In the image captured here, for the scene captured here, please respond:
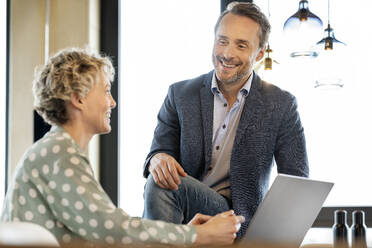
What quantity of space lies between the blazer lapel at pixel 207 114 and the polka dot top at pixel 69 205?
86cm

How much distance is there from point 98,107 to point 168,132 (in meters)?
0.71

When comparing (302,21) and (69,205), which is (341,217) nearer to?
(302,21)

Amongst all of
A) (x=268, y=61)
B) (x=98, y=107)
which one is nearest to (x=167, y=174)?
(x=98, y=107)

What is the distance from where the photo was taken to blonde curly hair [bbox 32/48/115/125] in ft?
6.07

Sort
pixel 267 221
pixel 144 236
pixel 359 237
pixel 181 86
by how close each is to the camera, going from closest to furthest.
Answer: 1. pixel 144 236
2. pixel 267 221
3. pixel 359 237
4. pixel 181 86

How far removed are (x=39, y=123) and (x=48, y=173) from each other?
2.12 m

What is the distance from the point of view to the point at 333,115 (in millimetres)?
3494

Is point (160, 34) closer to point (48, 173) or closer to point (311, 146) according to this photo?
point (311, 146)

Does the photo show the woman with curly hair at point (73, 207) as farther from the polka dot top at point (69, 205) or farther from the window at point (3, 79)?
the window at point (3, 79)

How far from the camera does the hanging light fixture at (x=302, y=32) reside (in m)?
2.47

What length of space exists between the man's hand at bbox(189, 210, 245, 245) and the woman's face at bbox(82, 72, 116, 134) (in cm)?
43

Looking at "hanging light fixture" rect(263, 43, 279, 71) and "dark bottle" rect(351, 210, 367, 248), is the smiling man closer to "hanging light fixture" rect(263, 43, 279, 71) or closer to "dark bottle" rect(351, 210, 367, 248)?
"hanging light fixture" rect(263, 43, 279, 71)

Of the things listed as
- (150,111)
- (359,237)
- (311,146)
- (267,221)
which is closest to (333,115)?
(311,146)

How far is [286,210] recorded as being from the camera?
204 cm
